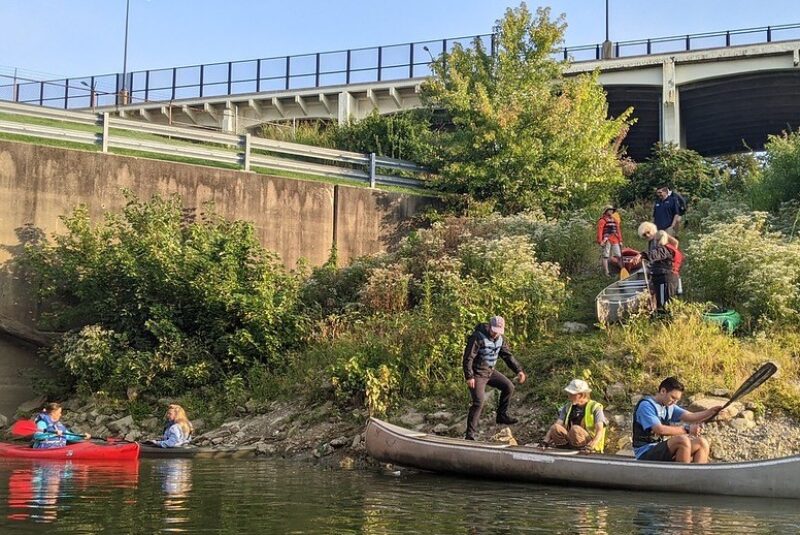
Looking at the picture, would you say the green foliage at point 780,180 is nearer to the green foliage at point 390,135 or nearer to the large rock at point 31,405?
the green foliage at point 390,135

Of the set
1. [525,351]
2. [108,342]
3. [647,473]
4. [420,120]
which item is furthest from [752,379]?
[420,120]

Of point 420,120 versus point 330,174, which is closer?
point 330,174

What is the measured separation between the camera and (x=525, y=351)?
1609 cm

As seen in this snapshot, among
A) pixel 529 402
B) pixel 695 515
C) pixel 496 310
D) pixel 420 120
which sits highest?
pixel 420 120

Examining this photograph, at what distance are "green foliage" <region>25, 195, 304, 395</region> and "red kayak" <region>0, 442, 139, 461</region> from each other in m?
3.13

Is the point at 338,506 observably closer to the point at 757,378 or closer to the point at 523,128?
the point at 757,378

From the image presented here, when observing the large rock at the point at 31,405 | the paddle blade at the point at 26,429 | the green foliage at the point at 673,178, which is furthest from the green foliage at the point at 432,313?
the green foliage at the point at 673,178

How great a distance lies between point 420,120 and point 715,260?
15.9 m

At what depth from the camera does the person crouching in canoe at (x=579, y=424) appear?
12.3 metres

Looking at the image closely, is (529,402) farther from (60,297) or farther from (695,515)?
(60,297)

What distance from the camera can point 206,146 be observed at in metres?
23.2

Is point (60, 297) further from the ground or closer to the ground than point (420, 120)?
closer to the ground

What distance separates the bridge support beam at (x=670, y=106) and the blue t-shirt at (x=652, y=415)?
2500 centimetres

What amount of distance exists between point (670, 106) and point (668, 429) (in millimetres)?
26014
